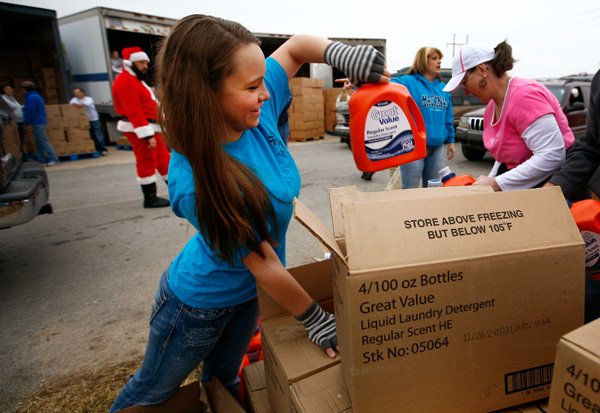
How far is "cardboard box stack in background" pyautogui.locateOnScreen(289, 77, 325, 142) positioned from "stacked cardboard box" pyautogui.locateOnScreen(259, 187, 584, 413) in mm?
10736

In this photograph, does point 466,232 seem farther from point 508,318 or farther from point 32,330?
point 32,330

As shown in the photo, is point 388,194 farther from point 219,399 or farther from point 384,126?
point 219,399

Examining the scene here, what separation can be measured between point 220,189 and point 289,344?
1.65 ft

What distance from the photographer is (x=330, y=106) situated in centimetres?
1280

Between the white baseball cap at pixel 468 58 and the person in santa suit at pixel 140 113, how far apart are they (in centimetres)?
355

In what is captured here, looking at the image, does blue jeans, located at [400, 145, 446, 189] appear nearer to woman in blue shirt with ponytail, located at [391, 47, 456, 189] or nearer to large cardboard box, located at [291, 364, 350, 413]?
woman in blue shirt with ponytail, located at [391, 47, 456, 189]

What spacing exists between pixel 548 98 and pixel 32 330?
325cm

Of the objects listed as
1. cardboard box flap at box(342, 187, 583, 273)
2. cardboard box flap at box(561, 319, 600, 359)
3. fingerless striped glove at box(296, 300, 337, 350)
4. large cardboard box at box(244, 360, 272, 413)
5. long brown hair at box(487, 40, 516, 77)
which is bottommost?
large cardboard box at box(244, 360, 272, 413)

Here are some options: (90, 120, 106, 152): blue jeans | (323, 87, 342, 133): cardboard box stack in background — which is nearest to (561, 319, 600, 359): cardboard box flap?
(90, 120, 106, 152): blue jeans

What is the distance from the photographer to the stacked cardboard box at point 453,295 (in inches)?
31.3

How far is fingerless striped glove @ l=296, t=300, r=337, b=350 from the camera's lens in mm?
1128

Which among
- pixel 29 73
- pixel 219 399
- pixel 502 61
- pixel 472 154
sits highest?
pixel 29 73

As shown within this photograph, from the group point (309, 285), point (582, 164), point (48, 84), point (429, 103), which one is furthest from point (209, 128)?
point (48, 84)

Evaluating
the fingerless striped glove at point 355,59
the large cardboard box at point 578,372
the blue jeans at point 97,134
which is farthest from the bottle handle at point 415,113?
the blue jeans at point 97,134
